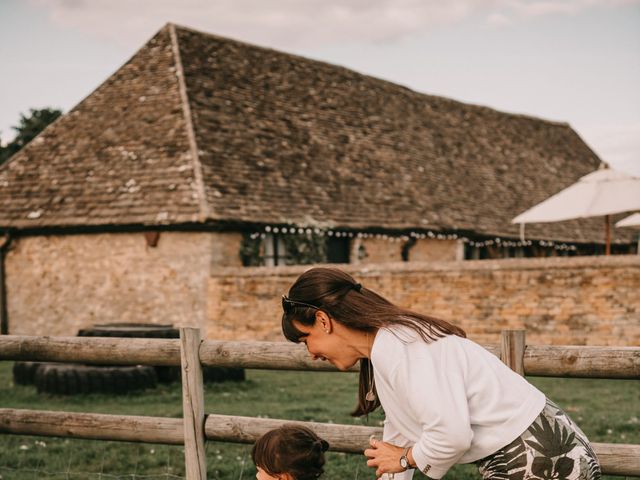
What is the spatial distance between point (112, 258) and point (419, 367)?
47.4 feet

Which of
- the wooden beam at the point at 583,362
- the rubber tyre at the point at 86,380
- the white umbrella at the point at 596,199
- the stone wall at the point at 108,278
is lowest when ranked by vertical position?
the rubber tyre at the point at 86,380

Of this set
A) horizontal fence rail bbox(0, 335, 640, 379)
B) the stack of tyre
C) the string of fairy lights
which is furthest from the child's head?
the string of fairy lights

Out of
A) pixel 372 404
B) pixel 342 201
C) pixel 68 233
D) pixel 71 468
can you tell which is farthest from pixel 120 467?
pixel 342 201

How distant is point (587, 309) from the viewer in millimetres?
12492

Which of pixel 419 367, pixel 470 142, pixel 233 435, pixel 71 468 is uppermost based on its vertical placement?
pixel 470 142

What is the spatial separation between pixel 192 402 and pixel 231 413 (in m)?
4.03

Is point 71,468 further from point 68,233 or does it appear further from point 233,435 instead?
point 68,233

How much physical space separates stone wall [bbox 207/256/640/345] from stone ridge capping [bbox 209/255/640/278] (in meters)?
0.02

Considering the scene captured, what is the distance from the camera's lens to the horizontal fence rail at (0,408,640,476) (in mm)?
3459

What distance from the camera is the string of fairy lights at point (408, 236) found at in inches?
642

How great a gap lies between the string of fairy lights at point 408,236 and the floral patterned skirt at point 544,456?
13555 mm

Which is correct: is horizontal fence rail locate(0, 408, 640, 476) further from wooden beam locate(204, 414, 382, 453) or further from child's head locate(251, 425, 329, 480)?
child's head locate(251, 425, 329, 480)

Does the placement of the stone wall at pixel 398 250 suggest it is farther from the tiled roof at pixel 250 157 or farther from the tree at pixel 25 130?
the tree at pixel 25 130

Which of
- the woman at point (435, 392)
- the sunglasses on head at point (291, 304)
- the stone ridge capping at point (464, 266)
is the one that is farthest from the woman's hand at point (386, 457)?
the stone ridge capping at point (464, 266)
